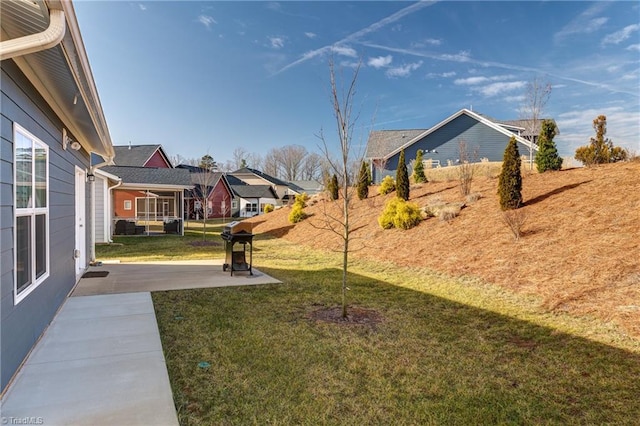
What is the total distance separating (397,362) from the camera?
11.6 ft

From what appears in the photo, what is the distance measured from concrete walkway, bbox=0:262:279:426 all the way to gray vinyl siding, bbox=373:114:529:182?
20.5 meters

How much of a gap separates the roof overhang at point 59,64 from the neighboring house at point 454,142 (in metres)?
20.0

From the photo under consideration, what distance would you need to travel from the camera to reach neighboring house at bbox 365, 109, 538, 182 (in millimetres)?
23828

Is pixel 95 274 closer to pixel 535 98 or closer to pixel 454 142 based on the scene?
pixel 535 98

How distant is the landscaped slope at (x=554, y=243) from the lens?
5.40 m

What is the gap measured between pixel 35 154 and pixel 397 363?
461cm

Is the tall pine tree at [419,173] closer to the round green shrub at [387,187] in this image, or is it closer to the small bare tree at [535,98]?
the round green shrub at [387,187]

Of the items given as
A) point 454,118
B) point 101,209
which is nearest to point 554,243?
point 101,209

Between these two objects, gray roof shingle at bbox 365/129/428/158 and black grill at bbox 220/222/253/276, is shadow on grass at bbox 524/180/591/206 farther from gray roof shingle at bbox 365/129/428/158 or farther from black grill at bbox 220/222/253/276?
gray roof shingle at bbox 365/129/428/158

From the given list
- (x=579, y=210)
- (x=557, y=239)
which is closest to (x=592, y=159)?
(x=579, y=210)

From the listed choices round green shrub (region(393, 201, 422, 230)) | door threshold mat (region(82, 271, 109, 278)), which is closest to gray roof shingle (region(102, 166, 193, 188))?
door threshold mat (region(82, 271, 109, 278))

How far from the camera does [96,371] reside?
312 cm

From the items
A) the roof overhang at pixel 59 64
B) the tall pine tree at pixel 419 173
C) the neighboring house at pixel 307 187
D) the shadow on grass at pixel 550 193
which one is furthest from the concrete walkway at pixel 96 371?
the neighboring house at pixel 307 187

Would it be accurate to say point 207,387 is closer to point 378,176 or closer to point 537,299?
point 537,299
